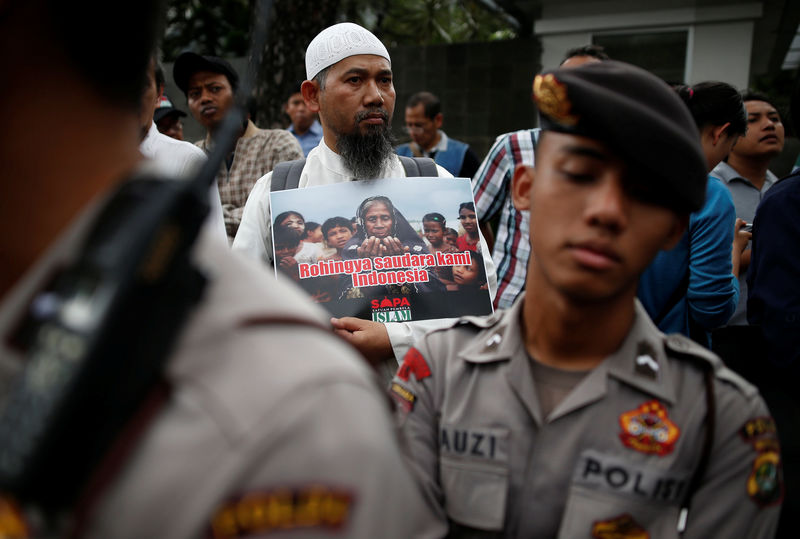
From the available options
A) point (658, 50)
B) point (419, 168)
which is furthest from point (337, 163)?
point (658, 50)

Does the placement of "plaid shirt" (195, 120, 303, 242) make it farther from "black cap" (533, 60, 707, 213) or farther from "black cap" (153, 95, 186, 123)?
"black cap" (533, 60, 707, 213)

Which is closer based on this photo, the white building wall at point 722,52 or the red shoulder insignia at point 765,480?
the red shoulder insignia at point 765,480

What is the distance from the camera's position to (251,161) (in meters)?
4.28

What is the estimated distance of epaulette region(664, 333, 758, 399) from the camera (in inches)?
56.6

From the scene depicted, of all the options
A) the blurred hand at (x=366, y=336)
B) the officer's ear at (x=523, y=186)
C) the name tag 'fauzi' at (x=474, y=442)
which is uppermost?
the officer's ear at (x=523, y=186)

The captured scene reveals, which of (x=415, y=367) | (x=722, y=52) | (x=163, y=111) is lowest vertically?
(x=415, y=367)

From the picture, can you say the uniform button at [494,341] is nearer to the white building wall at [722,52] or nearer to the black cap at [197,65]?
the black cap at [197,65]

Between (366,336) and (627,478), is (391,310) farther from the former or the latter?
(627,478)

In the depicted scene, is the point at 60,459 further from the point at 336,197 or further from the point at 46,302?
the point at 336,197

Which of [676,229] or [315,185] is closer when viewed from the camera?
[676,229]

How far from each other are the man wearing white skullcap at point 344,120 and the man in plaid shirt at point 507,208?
0.53 metres

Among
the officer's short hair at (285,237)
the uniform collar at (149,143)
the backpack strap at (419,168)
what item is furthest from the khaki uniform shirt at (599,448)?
the uniform collar at (149,143)

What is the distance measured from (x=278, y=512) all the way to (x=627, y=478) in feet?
3.12

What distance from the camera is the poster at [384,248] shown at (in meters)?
2.38
